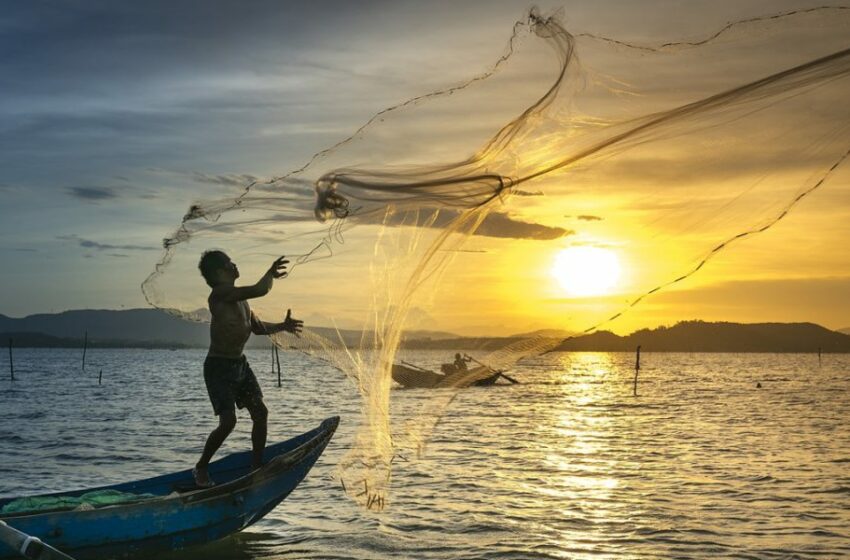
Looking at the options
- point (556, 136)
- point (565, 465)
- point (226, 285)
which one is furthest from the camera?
point (565, 465)

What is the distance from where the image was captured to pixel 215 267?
943cm

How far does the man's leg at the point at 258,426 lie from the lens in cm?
992

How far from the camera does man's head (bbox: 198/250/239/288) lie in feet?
30.9

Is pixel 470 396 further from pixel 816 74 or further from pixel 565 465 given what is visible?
pixel 816 74

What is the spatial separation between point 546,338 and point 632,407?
134 ft

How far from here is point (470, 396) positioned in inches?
2114

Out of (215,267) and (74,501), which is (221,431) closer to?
(215,267)

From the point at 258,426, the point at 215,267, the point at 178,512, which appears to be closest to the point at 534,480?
the point at 258,426

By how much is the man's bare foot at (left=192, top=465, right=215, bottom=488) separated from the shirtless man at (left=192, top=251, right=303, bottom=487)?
0.40 m

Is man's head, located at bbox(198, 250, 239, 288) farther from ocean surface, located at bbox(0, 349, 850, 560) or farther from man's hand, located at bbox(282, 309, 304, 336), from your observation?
ocean surface, located at bbox(0, 349, 850, 560)

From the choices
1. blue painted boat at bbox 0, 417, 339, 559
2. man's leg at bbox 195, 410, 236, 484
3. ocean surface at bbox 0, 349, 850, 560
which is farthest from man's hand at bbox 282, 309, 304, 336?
blue painted boat at bbox 0, 417, 339, 559

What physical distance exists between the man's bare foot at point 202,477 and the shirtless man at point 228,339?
40cm

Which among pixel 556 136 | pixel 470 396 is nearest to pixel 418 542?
pixel 556 136

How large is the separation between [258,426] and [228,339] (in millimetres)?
1117
